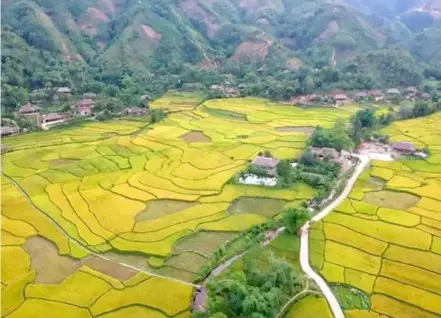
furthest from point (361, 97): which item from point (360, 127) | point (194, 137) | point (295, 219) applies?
point (295, 219)

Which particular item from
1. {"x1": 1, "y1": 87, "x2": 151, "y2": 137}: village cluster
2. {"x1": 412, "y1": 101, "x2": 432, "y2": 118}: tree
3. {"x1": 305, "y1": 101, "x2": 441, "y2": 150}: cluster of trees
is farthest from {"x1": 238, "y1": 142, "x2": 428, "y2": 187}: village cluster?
{"x1": 1, "y1": 87, "x2": 151, "y2": 137}: village cluster

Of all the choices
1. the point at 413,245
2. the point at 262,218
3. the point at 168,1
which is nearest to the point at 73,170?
the point at 262,218

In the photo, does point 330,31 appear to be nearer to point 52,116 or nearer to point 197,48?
point 197,48

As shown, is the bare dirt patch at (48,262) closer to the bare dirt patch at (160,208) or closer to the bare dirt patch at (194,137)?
the bare dirt patch at (160,208)

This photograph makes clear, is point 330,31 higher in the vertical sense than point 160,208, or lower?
higher

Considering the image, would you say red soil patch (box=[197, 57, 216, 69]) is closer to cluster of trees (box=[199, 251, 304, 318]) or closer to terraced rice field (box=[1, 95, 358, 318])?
terraced rice field (box=[1, 95, 358, 318])
